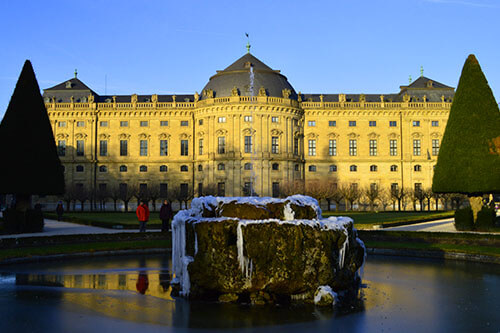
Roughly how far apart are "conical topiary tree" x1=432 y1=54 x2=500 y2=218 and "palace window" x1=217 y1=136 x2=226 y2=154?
33.1 metres

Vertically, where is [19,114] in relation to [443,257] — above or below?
above

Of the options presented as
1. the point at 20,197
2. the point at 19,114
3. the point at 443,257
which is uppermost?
the point at 19,114

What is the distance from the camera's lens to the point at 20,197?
73.6 ft

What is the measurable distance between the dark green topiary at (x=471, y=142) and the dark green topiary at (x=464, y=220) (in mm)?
959

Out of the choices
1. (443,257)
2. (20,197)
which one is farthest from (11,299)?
(20,197)

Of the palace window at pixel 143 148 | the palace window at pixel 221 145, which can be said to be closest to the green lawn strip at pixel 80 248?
the palace window at pixel 221 145

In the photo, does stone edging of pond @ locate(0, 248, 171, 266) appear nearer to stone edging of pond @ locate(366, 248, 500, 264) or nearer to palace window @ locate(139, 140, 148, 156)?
stone edging of pond @ locate(366, 248, 500, 264)

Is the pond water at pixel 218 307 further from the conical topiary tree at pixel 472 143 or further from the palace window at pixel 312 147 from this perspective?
the palace window at pixel 312 147

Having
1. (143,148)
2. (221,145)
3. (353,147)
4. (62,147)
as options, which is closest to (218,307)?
(221,145)

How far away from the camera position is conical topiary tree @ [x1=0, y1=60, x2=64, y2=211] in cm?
2138

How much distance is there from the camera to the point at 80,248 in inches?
642

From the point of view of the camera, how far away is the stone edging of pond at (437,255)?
1489 cm

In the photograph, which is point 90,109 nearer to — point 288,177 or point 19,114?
point 288,177

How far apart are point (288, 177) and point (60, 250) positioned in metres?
40.2
